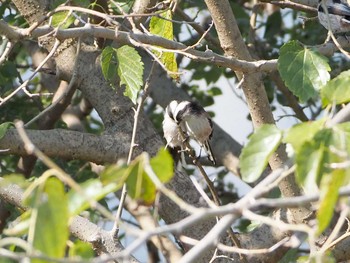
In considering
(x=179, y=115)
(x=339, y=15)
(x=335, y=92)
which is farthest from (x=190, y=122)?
(x=335, y=92)

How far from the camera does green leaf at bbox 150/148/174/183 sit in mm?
1398

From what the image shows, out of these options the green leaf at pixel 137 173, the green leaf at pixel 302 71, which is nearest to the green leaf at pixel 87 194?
the green leaf at pixel 137 173

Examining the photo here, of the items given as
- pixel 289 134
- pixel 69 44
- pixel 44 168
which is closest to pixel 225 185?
pixel 44 168

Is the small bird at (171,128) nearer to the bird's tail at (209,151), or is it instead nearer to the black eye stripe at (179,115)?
the black eye stripe at (179,115)

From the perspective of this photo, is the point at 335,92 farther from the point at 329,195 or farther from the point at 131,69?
the point at 131,69

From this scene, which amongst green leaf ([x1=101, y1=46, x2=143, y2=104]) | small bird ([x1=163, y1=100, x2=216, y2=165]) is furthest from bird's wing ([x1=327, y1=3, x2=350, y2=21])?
green leaf ([x1=101, y1=46, x2=143, y2=104])

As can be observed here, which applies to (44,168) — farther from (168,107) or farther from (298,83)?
(298,83)

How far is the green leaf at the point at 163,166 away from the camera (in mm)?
1398

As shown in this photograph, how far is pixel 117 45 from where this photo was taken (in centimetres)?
332

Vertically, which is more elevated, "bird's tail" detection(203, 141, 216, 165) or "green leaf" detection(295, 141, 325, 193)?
"green leaf" detection(295, 141, 325, 193)

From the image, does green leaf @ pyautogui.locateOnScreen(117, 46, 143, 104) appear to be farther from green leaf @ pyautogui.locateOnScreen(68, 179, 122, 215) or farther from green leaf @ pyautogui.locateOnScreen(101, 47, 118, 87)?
green leaf @ pyautogui.locateOnScreen(68, 179, 122, 215)

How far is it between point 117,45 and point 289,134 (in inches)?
75.8

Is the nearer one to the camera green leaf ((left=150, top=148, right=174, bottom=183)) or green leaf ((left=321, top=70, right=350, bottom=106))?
green leaf ((left=150, top=148, right=174, bottom=183))

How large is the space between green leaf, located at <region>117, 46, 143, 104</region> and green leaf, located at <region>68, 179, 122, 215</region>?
1354 millimetres
